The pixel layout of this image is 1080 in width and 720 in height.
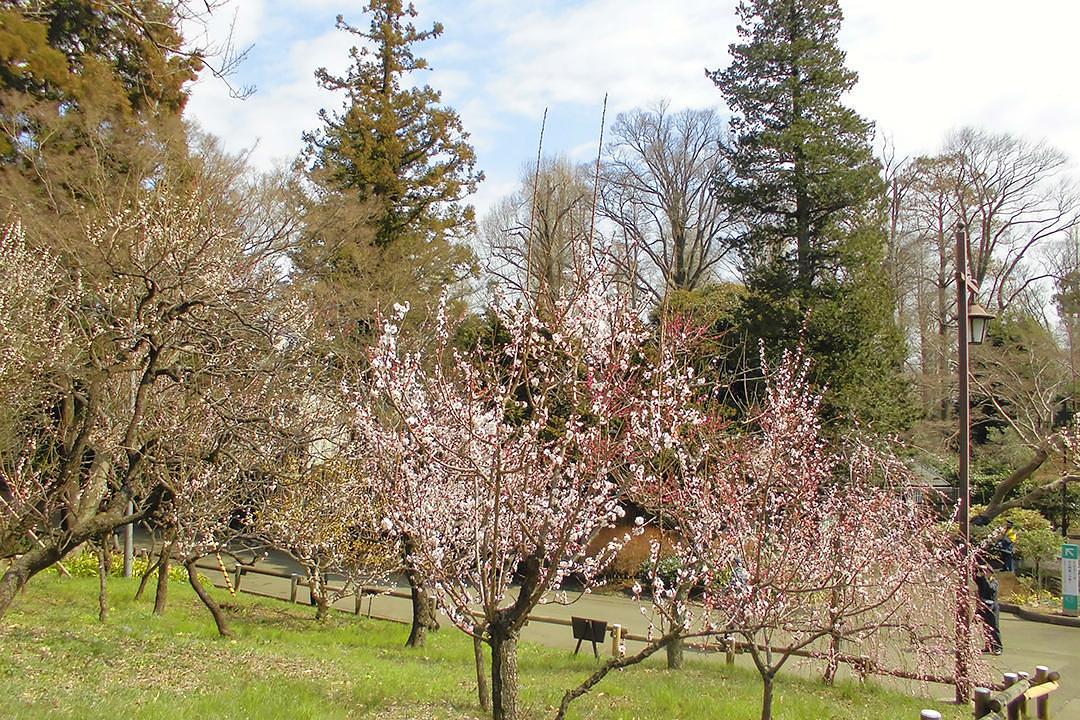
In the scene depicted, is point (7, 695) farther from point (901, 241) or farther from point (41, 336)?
point (901, 241)

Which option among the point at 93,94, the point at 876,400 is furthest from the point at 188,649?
the point at 876,400

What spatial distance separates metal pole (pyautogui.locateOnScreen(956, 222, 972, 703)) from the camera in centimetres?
849

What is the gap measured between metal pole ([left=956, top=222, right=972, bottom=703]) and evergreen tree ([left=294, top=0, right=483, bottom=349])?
45.2 ft

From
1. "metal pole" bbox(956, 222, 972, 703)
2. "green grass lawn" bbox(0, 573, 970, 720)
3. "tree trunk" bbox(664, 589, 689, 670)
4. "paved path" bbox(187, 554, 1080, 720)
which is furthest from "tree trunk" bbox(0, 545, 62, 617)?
"metal pole" bbox(956, 222, 972, 703)

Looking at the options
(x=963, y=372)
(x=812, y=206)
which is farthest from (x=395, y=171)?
(x=963, y=372)

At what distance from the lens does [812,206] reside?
2072cm

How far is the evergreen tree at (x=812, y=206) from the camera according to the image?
63.1ft

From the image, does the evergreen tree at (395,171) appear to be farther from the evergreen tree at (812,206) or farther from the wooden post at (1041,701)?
the wooden post at (1041,701)

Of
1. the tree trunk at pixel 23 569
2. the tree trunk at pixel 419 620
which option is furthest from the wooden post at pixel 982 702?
the tree trunk at pixel 23 569

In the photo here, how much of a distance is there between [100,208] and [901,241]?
93.7ft

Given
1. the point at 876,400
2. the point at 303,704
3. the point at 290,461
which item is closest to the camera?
the point at 303,704

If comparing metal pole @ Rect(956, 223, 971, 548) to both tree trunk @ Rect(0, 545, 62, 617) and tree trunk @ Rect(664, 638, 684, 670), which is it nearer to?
tree trunk @ Rect(664, 638, 684, 670)

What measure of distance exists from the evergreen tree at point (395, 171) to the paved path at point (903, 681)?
795cm

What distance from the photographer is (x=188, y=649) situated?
915 cm
